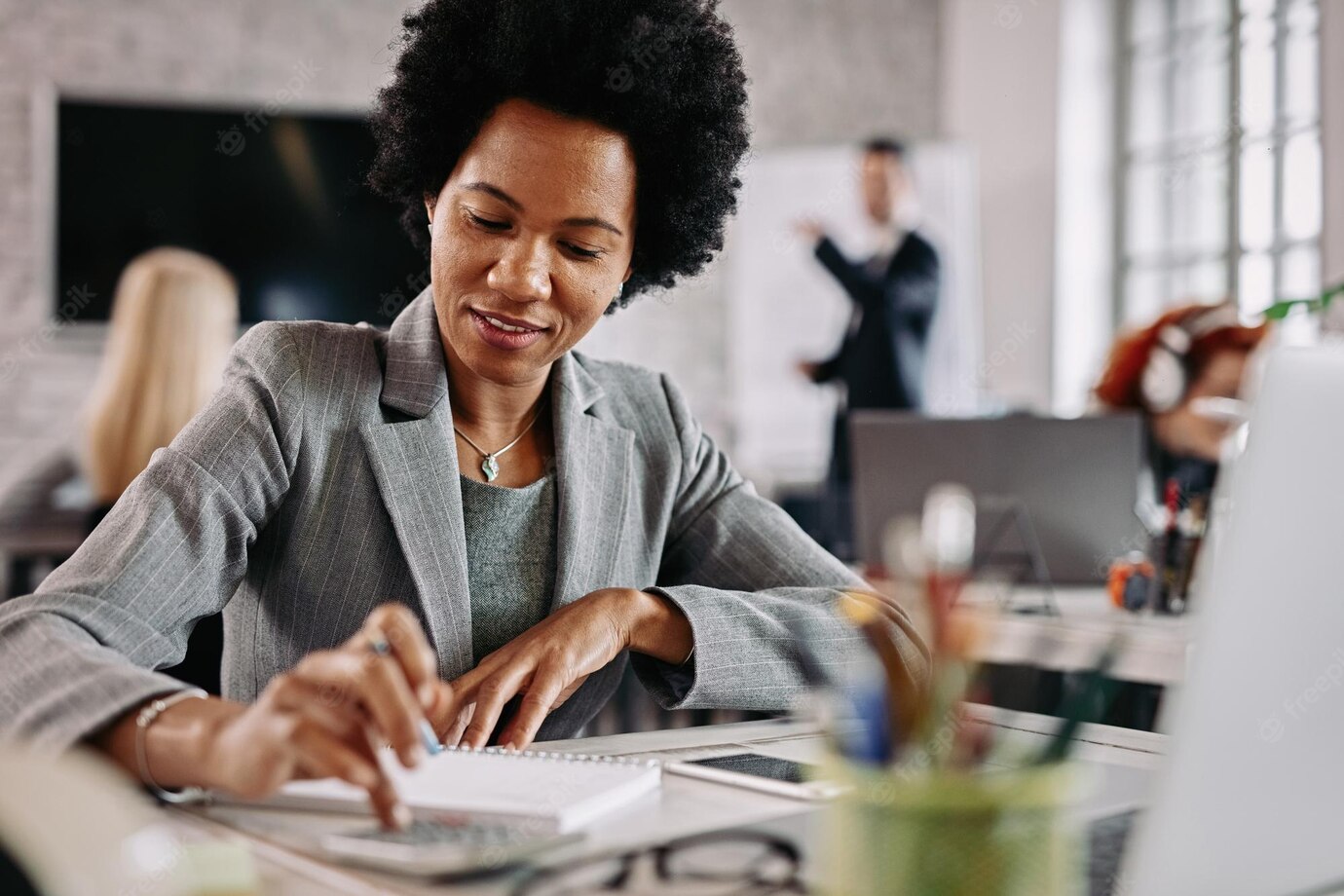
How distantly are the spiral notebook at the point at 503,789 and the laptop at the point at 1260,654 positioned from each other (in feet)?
1.11

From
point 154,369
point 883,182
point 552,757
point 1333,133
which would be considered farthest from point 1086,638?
point 883,182

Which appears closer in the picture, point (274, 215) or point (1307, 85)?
point (1307, 85)

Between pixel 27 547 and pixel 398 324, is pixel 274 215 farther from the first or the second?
pixel 398 324

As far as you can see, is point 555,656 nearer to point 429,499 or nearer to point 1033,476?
point 429,499

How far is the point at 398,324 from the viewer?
1351 mm

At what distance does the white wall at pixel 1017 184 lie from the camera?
209 inches

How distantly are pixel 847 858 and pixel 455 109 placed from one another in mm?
962

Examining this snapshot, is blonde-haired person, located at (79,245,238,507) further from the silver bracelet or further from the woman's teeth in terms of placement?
the silver bracelet

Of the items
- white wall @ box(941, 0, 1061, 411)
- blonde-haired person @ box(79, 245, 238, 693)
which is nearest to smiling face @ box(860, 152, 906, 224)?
white wall @ box(941, 0, 1061, 411)

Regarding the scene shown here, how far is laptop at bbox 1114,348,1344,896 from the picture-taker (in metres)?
0.62

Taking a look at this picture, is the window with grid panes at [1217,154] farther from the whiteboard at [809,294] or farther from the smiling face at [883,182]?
the smiling face at [883,182]

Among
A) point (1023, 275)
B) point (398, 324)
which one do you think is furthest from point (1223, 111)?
point (398, 324)

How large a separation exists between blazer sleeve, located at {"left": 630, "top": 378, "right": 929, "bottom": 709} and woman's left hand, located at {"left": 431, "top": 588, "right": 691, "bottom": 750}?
0.09ft

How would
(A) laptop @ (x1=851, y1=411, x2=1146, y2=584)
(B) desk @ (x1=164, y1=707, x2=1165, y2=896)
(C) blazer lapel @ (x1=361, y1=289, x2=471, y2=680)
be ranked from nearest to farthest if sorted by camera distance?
(B) desk @ (x1=164, y1=707, x2=1165, y2=896) → (C) blazer lapel @ (x1=361, y1=289, x2=471, y2=680) → (A) laptop @ (x1=851, y1=411, x2=1146, y2=584)
